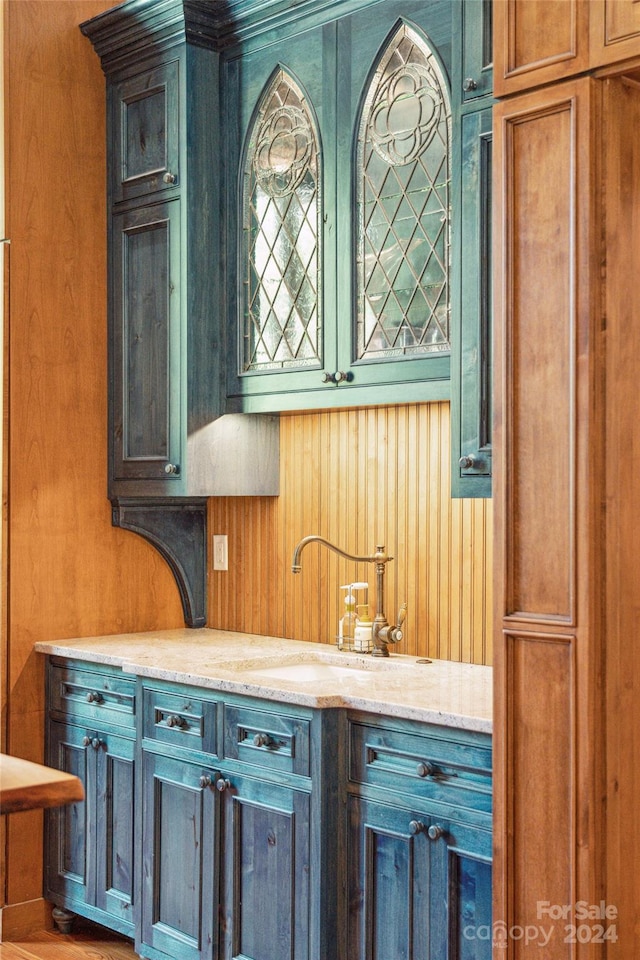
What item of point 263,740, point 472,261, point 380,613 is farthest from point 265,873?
point 472,261

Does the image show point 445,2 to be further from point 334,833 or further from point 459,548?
point 334,833

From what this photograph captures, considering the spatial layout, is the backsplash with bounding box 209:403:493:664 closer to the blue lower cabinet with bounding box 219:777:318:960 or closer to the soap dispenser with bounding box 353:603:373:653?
the soap dispenser with bounding box 353:603:373:653

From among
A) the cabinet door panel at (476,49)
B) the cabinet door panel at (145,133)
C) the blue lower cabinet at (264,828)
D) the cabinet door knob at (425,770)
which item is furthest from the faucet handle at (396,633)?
the cabinet door panel at (145,133)

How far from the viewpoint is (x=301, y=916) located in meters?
2.66

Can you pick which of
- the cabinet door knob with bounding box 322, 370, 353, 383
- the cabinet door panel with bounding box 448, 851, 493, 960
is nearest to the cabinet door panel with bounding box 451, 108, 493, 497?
the cabinet door knob with bounding box 322, 370, 353, 383

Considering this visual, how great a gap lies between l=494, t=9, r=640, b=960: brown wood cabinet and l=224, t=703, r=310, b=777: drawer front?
0.64 metres

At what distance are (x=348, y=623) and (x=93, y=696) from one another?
0.82 meters

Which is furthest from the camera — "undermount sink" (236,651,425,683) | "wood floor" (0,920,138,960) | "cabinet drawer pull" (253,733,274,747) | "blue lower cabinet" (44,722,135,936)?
"wood floor" (0,920,138,960)

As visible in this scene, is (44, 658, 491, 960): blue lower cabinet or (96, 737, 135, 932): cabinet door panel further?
(96, 737, 135, 932): cabinet door panel

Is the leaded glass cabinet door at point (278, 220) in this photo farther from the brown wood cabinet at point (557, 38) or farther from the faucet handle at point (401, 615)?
the brown wood cabinet at point (557, 38)

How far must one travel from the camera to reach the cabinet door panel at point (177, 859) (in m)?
2.95

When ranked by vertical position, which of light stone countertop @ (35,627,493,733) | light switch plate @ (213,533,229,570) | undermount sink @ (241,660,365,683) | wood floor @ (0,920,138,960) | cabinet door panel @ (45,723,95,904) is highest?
light switch plate @ (213,533,229,570)

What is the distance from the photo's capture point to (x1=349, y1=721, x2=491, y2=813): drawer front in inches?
93.4

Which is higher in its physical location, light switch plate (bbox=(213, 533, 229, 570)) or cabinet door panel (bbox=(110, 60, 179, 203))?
cabinet door panel (bbox=(110, 60, 179, 203))
